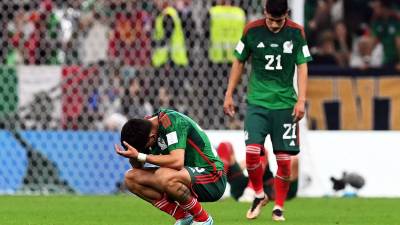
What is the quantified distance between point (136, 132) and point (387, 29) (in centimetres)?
1082

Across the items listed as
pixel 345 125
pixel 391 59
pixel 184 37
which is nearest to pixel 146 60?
pixel 184 37

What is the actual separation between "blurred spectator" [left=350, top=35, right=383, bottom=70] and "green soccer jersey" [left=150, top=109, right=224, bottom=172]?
28.5ft

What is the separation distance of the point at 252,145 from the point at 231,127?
189 inches

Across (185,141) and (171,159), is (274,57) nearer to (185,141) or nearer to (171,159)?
(185,141)

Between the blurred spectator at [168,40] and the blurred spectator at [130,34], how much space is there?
13 cm

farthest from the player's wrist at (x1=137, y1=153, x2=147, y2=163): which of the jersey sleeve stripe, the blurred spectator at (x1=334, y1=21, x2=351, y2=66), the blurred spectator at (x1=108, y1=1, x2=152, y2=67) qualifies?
the blurred spectator at (x1=334, y1=21, x2=351, y2=66)

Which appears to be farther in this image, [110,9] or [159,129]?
[110,9]

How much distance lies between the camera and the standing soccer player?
10.5 metres

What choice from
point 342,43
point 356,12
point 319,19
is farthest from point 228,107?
point 356,12

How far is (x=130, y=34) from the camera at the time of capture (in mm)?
15641

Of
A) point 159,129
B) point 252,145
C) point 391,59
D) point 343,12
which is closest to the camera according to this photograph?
point 159,129

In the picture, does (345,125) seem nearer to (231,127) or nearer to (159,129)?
(231,127)

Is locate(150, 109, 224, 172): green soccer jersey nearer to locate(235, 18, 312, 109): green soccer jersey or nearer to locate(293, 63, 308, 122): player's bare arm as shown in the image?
locate(293, 63, 308, 122): player's bare arm

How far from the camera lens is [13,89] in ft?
50.4
